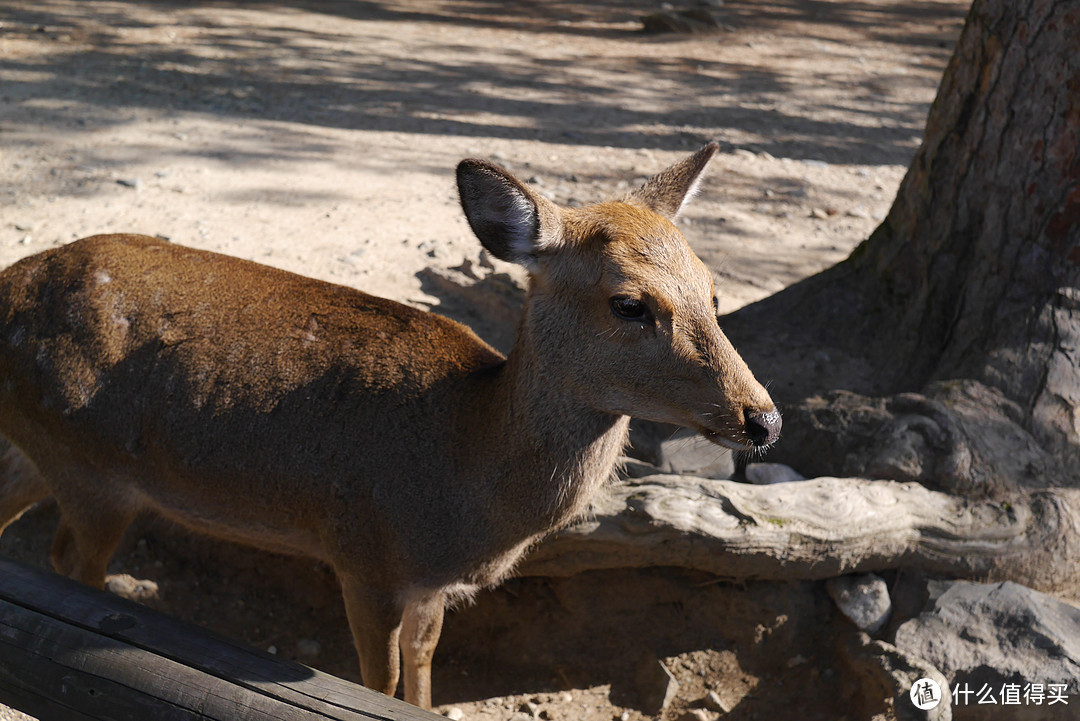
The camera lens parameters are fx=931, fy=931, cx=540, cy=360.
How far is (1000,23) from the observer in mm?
4254

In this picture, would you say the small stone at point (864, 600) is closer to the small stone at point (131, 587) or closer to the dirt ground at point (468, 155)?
the dirt ground at point (468, 155)

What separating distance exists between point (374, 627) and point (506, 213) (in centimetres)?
150

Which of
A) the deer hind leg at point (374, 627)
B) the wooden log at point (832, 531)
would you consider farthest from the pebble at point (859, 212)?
the deer hind leg at point (374, 627)

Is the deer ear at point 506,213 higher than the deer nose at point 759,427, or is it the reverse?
the deer ear at point 506,213

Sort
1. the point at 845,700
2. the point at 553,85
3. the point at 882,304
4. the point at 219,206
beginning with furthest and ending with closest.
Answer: the point at 553,85 → the point at 219,206 → the point at 882,304 → the point at 845,700

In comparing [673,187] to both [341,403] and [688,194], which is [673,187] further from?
[341,403]

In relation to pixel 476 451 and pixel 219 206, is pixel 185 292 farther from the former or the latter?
pixel 219 206

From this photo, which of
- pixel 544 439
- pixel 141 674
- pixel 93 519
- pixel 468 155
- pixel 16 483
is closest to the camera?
pixel 141 674

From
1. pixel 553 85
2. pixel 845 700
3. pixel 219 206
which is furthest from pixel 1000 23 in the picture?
pixel 553 85

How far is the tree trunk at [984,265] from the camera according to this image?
4.07m

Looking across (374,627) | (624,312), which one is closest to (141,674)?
(374,627)

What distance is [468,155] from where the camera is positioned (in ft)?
28.7

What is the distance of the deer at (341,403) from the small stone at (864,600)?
1434 millimetres

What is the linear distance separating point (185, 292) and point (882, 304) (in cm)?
342
